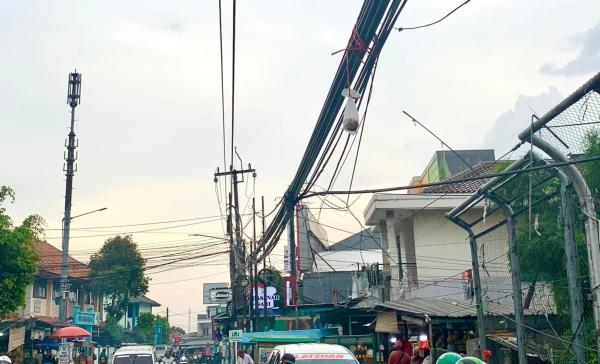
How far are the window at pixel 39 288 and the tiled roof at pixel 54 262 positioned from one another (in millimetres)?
844

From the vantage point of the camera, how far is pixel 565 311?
12555mm

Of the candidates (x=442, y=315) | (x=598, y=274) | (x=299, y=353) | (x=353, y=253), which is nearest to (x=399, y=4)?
(x=598, y=274)

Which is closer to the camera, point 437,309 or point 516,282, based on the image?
point 516,282

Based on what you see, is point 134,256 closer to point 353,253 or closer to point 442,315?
point 353,253

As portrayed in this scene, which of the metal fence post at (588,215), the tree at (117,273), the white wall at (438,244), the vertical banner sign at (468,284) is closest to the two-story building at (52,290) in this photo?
the tree at (117,273)

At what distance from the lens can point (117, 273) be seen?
51.8 meters

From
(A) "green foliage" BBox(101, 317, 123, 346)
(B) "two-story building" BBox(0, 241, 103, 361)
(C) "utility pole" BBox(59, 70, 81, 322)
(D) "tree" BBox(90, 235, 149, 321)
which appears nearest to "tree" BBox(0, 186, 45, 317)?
(B) "two-story building" BBox(0, 241, 103, 361)

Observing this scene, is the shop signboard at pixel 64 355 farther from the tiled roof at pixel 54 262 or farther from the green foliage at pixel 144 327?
the green foliage at pixel 144 327

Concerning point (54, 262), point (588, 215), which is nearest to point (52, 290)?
point (54, 262)

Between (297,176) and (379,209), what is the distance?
36.3 feet

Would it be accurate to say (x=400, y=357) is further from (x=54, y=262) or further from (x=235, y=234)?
(x=54, y=262)

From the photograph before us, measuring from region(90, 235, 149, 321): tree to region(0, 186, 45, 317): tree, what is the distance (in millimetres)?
27489

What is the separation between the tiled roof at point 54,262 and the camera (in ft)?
145

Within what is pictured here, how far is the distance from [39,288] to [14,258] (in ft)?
65.0
